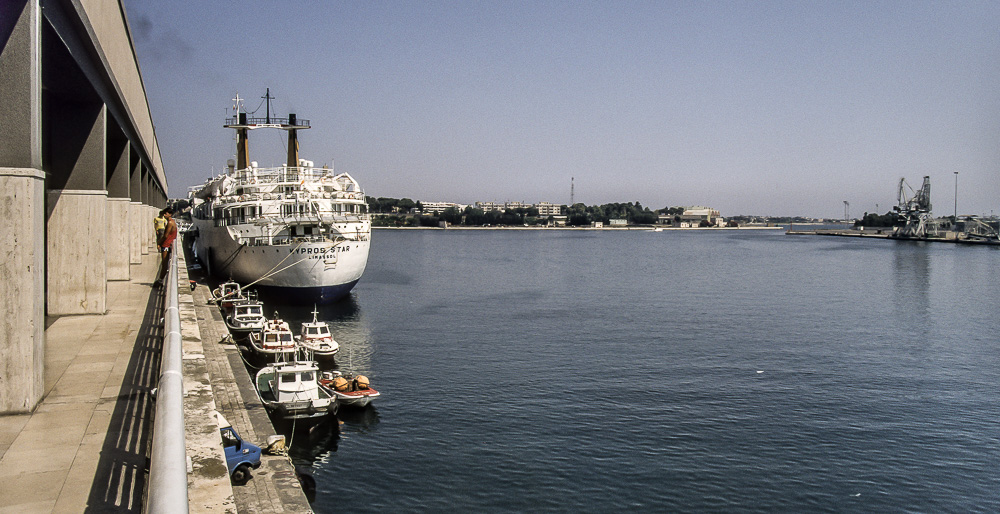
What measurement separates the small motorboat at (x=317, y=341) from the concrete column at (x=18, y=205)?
21474 millimetres

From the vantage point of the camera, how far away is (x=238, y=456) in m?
12.7

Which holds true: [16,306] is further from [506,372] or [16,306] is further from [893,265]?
[893,265]

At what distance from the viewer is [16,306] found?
761 cm

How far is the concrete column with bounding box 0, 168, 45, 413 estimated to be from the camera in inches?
297

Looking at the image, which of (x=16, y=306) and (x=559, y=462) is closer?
(x=16, y=306)

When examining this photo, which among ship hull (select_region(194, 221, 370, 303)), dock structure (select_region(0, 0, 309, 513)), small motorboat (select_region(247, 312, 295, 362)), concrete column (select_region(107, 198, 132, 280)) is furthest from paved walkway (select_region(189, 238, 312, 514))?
ship hull (select_region(194, 221, 370, 303))

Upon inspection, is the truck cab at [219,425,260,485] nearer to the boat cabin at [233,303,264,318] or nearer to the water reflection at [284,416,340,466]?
the water reflection at [284,416,340,466]

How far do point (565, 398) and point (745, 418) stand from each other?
617cm

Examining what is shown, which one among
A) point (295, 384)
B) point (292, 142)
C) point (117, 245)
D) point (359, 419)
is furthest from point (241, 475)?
point (292, 142)

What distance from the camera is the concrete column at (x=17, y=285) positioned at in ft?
24.8

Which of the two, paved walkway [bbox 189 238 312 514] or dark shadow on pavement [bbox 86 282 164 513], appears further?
paved walkway [bbox 189 238 312 514]

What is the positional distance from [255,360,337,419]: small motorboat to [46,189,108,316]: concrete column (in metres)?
8.40

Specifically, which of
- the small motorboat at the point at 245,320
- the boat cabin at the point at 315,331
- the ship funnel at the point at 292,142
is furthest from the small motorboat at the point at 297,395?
the ship funnel at the point at 292,142

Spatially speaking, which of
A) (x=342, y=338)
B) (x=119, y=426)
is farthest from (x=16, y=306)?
(x=342, y=338)
